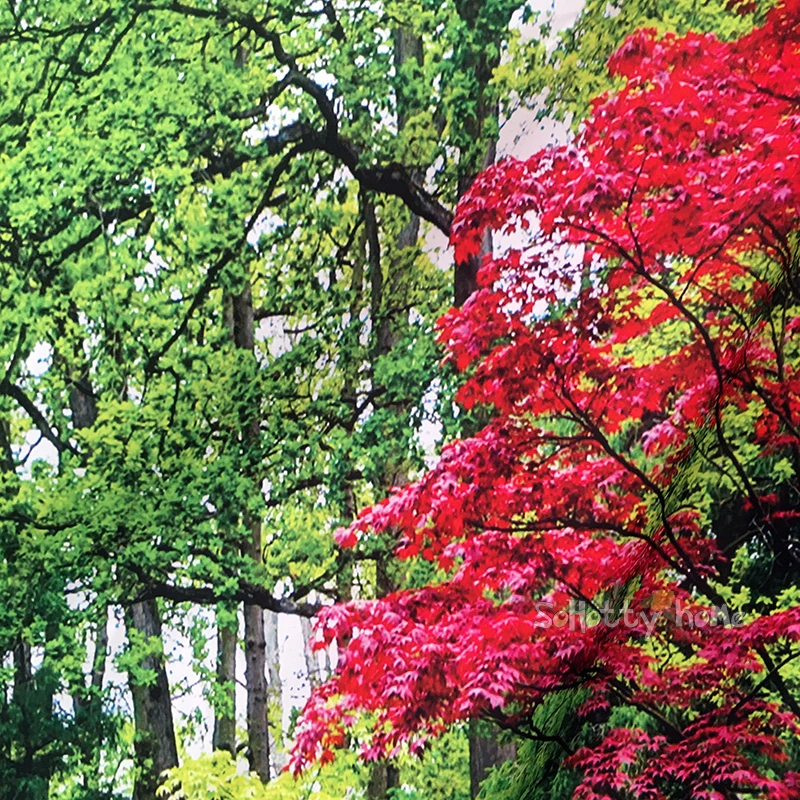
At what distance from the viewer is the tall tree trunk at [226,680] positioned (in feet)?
7.74

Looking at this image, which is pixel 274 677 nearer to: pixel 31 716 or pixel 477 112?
pixel 31 716

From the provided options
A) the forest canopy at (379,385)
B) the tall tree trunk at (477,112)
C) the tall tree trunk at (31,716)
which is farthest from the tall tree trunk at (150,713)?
the tall tree trunk at (477,112)

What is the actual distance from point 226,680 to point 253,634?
0.46 feet

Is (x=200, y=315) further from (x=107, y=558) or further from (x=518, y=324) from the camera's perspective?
(x=518, y=324)

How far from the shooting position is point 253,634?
7.91ft

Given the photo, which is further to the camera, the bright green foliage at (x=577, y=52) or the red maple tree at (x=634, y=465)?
the bright green foliage at (x=577, y=52)

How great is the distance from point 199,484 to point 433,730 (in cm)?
86

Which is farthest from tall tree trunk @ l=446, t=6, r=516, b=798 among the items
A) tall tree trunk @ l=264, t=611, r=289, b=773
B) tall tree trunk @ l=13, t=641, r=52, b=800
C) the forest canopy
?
tall tree trunk @ l=13, t=641, r=52, b=800

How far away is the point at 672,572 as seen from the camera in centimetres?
199

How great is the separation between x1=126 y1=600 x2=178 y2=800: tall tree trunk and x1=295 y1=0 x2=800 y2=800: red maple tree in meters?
0.37

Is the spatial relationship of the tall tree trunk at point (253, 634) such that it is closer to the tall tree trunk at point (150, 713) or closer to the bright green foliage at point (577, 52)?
the tall tree trunk at point (150, 713)

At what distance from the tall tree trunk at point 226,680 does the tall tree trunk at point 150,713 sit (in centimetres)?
12

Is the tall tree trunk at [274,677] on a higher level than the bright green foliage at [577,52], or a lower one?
lower

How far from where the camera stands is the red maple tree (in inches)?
74.3
